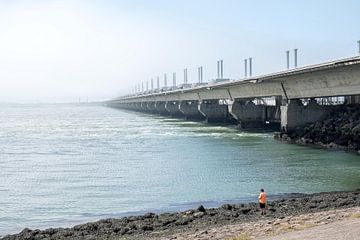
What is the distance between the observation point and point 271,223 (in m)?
14.0

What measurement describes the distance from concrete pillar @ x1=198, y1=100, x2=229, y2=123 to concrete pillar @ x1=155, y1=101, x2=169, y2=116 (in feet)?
126

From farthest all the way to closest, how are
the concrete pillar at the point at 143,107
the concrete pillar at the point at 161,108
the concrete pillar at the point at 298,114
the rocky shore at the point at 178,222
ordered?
the concrete pillar at the point at 143,107 < the concrete pillar at the point at 161,108 < the concrete pillar at the point at 298,114 < the rocky shore at the point at 178,222

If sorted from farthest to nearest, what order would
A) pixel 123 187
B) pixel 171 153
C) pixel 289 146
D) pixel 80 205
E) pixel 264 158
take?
pixel 289 146
pixel 171 153
pixel 264 158
pixel 123 187
pixel 80 205

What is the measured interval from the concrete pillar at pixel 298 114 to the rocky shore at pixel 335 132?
0.66 metres

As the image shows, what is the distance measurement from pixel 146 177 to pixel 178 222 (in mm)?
11689

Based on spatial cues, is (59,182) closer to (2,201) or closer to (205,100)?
(2,201)

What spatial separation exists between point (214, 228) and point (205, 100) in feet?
228

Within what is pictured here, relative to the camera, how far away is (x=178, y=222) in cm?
1553

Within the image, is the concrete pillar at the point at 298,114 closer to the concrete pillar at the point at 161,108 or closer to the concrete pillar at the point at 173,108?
the concrete pillar at the point at 173,108

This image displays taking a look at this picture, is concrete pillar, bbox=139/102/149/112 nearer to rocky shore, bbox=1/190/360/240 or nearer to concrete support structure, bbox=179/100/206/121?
concrete support structure, bbox=179/100/206/121

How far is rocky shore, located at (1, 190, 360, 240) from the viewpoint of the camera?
14.6m

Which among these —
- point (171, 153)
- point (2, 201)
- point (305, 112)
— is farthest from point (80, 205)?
point (305, 112)

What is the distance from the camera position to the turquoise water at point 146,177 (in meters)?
19.8

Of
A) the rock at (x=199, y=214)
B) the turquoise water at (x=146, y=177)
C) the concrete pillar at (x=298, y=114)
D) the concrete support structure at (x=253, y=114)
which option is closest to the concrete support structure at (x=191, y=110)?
the concrete support structure at (x=253, y=114)
